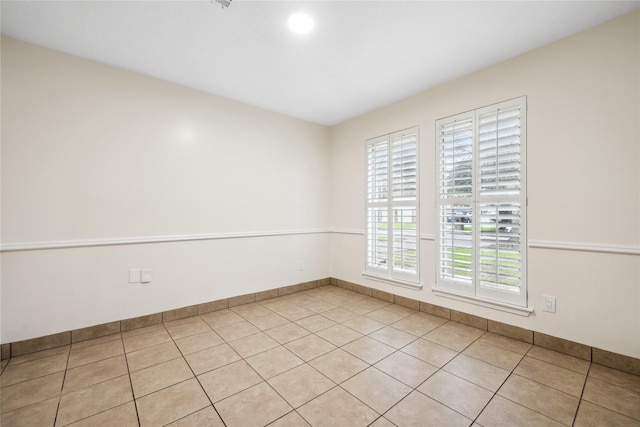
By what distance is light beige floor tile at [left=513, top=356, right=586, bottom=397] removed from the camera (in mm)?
1769

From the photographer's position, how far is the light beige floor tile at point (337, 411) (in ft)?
4.83

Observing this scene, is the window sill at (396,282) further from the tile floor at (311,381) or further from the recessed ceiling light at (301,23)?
the recessed ceiling light at (301,23)

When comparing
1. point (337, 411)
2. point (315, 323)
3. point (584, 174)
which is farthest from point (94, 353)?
point (584, 174)

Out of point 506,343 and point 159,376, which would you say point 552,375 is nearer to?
point 506,343

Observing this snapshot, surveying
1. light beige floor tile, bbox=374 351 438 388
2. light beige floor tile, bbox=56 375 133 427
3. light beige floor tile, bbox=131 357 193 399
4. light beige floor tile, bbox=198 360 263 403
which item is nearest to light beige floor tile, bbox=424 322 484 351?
light beige floor tile, bbox=374 351 438 388

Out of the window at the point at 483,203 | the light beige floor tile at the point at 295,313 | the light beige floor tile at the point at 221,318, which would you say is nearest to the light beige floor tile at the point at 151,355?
the light beige floor tile at the point at 221,318

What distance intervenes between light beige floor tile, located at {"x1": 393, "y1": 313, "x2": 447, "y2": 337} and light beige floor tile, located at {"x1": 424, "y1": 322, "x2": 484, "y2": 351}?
0.07m

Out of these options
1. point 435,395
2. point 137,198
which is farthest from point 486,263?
point 137,198

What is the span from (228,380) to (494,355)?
202 centimetres

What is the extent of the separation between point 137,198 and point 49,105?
0.97 metres

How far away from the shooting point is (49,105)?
2.27 metres

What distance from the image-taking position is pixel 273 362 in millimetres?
2061

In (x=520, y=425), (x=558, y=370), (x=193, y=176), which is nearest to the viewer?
(x=520, y=425)

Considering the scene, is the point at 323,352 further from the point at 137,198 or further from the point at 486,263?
the point at 137,198
